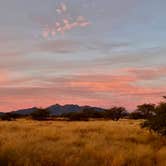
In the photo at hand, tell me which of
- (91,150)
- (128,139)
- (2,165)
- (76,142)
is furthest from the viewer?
(128,139)

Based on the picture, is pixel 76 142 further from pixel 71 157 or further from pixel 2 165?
pixel 2 165

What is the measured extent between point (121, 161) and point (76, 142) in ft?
17.4

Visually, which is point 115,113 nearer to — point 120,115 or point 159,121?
point 120,115

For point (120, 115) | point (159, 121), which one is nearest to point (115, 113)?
point (120, 115)

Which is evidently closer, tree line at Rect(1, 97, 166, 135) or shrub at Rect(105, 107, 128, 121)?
tree line at Rect(1, 97, 166, 135)

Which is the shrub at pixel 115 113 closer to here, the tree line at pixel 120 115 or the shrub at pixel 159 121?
the tree line at pixel 120 115

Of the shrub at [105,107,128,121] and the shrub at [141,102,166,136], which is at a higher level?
the shrub at [105,107,128,121]

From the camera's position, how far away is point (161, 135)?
2155 cm

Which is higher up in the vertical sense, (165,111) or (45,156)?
(165,111)

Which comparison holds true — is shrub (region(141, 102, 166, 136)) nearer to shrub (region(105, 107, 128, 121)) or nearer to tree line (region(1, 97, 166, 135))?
tree line (region(1, 97, 166, 135))

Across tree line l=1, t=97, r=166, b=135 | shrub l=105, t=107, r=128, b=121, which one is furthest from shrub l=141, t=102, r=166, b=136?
shrub l=105, t=107, r=128, b=121

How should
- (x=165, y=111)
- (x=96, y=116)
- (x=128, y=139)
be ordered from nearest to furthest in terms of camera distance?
(x=128, y=139) → (x=165, y=111) → (x=96, y=116)

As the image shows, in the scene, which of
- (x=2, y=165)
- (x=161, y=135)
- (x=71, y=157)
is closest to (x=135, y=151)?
(x=71, y=157)

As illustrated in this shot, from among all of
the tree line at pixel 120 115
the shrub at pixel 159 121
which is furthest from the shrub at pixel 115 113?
the shrub at pixel 159 121
